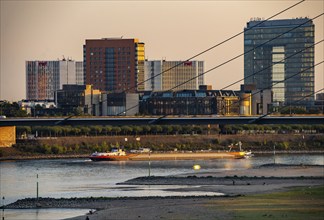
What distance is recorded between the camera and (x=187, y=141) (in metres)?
180

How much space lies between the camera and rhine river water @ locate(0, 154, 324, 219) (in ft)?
269

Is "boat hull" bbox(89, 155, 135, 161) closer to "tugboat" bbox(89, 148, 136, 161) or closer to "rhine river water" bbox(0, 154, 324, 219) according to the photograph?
"tugboat" bbox(89, 148, 136, 161)

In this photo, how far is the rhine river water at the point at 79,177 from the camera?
81875mm

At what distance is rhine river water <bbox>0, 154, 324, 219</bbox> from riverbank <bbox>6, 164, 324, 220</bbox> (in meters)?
2.31

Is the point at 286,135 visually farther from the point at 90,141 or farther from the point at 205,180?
the point at 205,180

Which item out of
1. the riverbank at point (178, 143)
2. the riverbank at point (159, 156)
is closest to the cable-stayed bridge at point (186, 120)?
the riverbank at point (159, 156)

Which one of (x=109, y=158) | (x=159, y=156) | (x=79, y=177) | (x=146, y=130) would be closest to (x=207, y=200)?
(x=79, y=177)

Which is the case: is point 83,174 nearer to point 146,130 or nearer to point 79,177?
point 79,177

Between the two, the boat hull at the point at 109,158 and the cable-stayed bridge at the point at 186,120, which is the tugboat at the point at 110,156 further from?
the cable-stayed bridge at the point at 186,120

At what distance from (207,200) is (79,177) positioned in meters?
→ 30.3

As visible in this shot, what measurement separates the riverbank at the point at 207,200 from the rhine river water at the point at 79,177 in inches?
91.1

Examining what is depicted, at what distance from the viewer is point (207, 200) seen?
75125 mm

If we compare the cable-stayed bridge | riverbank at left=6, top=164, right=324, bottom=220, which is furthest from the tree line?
riverbank at left=6, top=164, right=324, bottom=220

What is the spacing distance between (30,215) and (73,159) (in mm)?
79625
